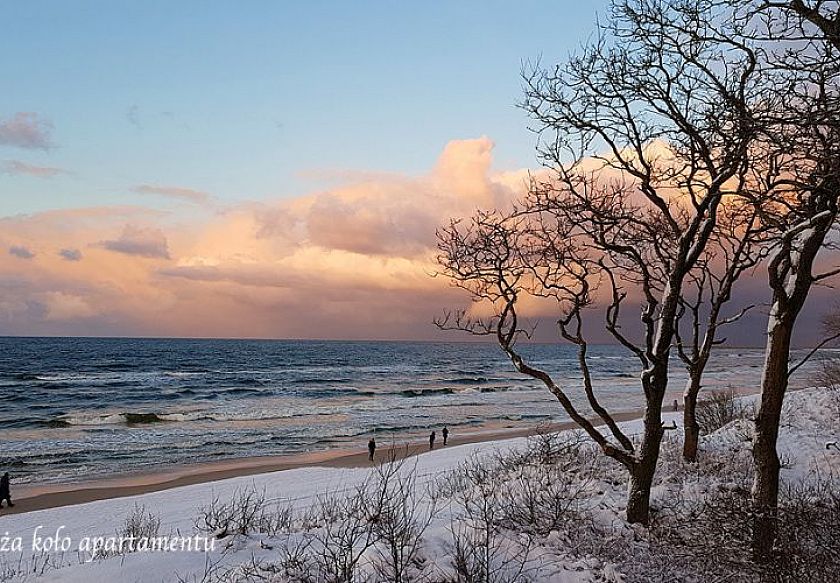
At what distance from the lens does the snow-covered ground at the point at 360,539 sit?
6.78 metres

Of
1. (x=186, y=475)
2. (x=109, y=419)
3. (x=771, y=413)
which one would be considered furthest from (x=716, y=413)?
(x=109, y=419)

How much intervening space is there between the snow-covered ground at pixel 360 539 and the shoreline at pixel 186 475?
1607 millimetres

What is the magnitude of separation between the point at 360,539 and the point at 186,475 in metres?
20.9

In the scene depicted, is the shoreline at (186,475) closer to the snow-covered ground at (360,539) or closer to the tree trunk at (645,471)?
the snow-covered ground at (360,539)

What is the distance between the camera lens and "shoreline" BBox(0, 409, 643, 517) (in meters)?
21.8

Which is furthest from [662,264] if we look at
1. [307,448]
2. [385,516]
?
[307,448]

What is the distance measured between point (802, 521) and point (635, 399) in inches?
2042

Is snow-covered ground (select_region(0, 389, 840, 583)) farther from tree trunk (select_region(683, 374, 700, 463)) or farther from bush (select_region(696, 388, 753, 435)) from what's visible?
bush (select_region(696, 388, 753, 435))

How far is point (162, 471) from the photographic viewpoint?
2697 centimetres

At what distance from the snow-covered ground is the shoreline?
1.61 metres

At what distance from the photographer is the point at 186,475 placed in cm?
2591

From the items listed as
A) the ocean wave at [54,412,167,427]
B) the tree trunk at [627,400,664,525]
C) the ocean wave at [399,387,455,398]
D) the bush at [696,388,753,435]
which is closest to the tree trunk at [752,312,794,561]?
the tree trunk at [627,400,664,525]

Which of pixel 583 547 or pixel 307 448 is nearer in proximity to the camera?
pixel 583 547

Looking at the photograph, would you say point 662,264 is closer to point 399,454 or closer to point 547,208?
point 547,208
